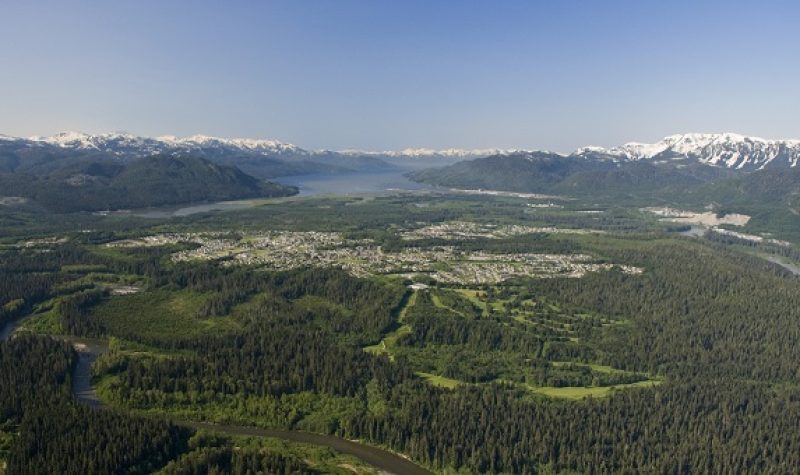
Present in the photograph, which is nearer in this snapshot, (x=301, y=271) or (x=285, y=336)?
(x=285, y=336)

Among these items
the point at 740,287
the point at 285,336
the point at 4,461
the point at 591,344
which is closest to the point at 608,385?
the point at 591,344

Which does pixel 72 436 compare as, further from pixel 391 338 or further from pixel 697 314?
pixel 697 314

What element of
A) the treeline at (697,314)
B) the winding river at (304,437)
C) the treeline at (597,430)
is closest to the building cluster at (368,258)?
the treeline at (697,314)

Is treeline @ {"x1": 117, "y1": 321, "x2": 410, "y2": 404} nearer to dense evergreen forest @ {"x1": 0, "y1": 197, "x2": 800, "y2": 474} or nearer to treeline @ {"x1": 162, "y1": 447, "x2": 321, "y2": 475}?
dense evergreen forest @ {"x1": 0, "y1": 197, "x2": 800, "y2": 474}

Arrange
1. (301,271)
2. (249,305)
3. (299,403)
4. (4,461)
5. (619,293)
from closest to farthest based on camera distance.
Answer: (4,461), (299,403), (249,305), (619,293), (301,271)

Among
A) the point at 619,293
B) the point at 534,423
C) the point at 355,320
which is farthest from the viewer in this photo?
the point at 619,293

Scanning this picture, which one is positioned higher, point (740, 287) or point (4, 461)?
point (740, 287)

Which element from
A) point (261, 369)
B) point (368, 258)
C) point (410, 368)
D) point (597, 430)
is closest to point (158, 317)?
point (261, 369)

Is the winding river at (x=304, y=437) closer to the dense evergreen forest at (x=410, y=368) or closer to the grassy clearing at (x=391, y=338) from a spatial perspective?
the dense evergreen forest at (x=410, y=368)

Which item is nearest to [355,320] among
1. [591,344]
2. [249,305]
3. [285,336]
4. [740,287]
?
[285,336]

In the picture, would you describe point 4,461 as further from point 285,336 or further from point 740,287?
point 740,287
